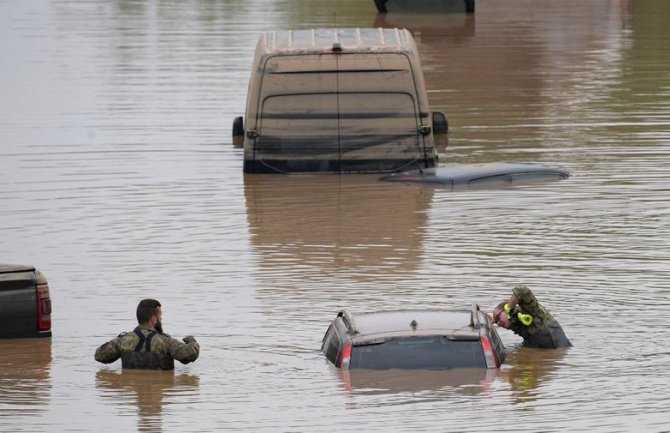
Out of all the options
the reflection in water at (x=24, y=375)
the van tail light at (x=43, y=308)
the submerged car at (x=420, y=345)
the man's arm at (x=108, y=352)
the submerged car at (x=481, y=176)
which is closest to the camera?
the reflection in water at (x=24, y=375)

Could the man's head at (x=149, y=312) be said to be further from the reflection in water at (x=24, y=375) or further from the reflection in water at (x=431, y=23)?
the reflection in water at (x=431, y=23)

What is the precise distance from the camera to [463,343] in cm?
1666

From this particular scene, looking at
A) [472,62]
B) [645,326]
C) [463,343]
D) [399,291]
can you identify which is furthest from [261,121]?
[472,62]

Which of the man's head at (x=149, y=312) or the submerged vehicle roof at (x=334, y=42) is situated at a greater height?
the submerged vehicle roof at (x=334, y=42)

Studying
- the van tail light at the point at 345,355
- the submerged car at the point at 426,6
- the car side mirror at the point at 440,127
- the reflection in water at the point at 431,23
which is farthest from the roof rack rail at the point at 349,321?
the submerged car at the point at 426,6

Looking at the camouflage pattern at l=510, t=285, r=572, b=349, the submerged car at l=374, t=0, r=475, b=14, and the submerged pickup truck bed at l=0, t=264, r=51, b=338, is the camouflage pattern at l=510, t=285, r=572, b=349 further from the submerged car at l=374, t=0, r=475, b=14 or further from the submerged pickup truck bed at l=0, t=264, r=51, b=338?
the submerged car at l=374, t=0, r=475, b=14

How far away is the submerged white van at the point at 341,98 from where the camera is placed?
2848 centimetres

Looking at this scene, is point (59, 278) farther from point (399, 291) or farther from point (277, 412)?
point (277, 412)

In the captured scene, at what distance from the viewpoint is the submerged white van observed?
28.5m

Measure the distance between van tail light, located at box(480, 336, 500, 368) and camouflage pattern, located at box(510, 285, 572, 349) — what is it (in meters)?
1.51

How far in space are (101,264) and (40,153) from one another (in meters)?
9.55

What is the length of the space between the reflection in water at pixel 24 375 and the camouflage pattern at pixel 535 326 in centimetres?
456

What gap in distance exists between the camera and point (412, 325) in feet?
55.1

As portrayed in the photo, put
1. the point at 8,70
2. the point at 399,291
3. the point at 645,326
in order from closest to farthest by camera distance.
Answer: the point at 645,326, the point at 399,291, the point at 8,70
